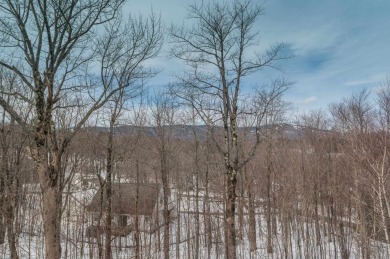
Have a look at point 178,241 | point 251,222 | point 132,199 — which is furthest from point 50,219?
point 251,222

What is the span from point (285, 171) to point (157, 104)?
401 inches

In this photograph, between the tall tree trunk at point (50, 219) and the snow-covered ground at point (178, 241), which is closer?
the tall tree trunk at point (50, 219)

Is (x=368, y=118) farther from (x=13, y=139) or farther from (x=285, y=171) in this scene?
(x=13, y=139)

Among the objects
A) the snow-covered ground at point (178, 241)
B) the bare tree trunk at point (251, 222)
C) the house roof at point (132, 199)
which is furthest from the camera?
the house roof at point (132, 199)

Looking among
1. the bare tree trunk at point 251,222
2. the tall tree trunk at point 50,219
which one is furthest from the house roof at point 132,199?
the tall tree trunk at point 50,219

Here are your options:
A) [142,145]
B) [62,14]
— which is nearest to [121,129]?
[142,145]

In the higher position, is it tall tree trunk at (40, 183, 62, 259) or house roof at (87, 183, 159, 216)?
tall tree trunk at (40, 183, 62, 259)

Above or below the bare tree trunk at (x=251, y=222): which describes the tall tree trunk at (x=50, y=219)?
above

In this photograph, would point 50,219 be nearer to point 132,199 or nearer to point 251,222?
point 132,199

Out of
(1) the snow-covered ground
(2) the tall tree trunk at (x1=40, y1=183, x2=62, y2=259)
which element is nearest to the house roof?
(1) the snow-covered ground

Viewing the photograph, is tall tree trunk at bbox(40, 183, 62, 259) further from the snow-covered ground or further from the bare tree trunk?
the bare tree trunk

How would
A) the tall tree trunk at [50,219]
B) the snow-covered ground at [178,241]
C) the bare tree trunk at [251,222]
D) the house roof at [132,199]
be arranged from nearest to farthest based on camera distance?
the tall tree trunk at [50,219] < the snow-covered ground at [178,241] < the bare tree trunk at [251,222] < the house roof at [132,199]

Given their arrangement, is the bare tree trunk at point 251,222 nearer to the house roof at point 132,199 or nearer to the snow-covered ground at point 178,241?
the snow-covered ground at point 178,241

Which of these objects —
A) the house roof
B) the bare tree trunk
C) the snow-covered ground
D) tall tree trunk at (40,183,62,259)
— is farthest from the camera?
the house roof
